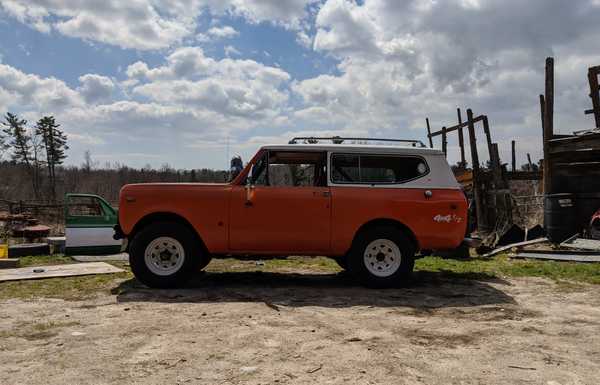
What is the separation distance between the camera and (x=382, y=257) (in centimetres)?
773

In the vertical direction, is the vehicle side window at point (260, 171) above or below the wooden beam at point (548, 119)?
below

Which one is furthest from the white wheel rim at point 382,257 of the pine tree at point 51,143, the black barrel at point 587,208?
the pine tree at point 51,143

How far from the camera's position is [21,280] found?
8125 mm

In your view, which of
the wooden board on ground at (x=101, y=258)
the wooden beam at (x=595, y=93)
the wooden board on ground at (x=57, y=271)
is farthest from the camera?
the wooden beam at (x=595, y=93)

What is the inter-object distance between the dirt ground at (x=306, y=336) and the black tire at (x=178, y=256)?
0.66ft

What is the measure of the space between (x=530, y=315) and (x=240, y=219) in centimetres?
392

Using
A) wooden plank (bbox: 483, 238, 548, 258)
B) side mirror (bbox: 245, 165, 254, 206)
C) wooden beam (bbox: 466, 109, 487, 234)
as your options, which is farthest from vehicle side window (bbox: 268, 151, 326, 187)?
wooden beam (bbox: 466, 109, 487, 234)

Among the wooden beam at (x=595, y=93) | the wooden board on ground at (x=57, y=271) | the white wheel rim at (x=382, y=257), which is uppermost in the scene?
the wooden beam at (x=595, y=93)

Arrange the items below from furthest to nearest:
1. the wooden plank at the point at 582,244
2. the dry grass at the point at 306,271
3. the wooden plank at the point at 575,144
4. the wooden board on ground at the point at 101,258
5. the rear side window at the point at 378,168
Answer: the wooden plank at the point at 575,144, the wooden board on ground at the point at 101,258, the wooden plank at the point at 582,244, the rear side window at the point at 378,168, the dry grass at the point at 306,271

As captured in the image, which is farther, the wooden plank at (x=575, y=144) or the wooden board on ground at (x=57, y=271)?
the wooden plank at (x=575, y=144)

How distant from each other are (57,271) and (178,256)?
2.72 metres

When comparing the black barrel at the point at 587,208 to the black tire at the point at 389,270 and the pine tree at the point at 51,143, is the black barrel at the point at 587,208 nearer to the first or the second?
the black tire at the point at 389,270

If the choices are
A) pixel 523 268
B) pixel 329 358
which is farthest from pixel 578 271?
pixel 329 358

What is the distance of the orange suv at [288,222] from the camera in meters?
7.54
